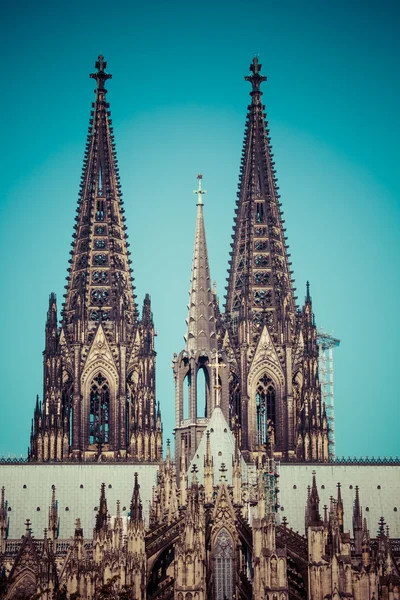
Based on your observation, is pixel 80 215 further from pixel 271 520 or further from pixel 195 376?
pixel 271 520

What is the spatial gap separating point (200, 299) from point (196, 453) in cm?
1947

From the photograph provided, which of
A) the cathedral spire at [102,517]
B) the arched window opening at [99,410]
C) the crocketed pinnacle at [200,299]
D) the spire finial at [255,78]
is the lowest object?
the cathedral spire at [102,517]

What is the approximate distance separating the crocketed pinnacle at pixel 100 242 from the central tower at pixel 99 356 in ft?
0.20

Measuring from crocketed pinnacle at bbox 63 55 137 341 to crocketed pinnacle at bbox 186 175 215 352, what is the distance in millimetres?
4014

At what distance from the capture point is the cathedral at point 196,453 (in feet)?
271

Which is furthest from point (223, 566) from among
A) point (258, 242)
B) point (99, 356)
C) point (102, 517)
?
point (258, 242)

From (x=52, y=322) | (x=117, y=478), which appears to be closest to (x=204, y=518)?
(x=117, y=478)

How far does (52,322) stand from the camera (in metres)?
109

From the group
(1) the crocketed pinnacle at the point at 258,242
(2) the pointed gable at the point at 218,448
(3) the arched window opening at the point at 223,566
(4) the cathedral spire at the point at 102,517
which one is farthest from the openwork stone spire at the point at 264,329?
(3) the arched window opening at the point at 223,566

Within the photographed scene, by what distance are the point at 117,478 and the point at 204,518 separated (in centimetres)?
2009

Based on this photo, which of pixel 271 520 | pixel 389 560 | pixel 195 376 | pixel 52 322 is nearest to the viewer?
pixel 271 520

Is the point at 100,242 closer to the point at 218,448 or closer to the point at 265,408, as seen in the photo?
the point at 265,408

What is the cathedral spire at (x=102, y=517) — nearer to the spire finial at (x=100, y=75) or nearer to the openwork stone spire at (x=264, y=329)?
the openwork stone spire at (x=264, y=329)

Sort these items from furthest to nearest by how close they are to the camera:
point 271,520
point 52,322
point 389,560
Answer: point 52,322 → point 389,560 → point 271,520
